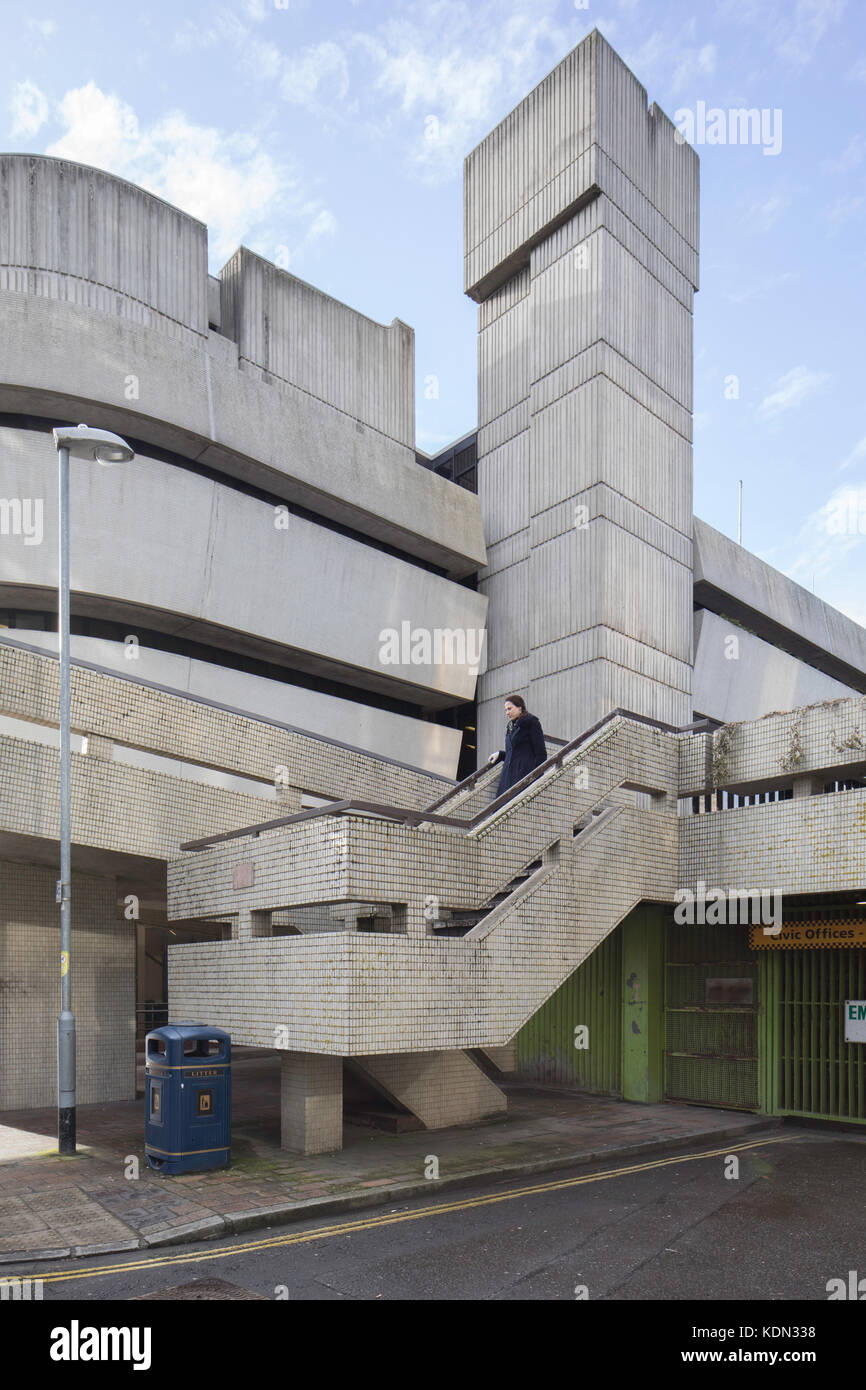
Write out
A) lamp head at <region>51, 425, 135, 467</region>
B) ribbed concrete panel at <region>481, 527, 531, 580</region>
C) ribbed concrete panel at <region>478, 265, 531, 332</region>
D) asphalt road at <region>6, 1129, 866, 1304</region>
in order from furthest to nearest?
ribbed concrete panel at <region>478, 265, 531, 332</region> → ribbed concrete panel at <region>481, 527, 531, 580</region> → lamp head at <region>51, 425, 135, 467</region> → asphalt road at <region>6, 1129, 866, 1304</region>

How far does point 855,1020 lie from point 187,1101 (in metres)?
8.45

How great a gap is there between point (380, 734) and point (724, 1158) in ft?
44.3

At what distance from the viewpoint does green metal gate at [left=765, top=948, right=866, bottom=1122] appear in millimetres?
13797

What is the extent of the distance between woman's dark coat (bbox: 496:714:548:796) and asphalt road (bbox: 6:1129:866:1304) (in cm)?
469

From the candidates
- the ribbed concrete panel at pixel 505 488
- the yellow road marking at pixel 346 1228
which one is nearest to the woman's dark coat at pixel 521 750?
the yellow road marking at pixel 346 1228

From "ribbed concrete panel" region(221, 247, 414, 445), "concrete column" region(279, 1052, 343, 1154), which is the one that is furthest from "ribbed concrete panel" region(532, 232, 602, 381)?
"concrete column" region(279, 1052, 343, 1154)

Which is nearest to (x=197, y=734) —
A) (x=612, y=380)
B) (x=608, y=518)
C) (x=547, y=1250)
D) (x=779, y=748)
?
(x=779, y=748)

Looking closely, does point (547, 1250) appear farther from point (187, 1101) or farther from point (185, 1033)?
point (185, 1033)

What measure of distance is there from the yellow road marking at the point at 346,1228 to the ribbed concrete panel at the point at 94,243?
1717cm

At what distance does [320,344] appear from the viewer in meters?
24.9

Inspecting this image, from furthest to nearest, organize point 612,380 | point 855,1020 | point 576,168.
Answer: point 576,168 < point 612,380 < point 855,1020

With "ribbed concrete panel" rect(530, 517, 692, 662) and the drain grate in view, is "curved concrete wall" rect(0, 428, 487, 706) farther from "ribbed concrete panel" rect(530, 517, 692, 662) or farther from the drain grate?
the drain grate

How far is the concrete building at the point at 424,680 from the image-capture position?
11789mm
